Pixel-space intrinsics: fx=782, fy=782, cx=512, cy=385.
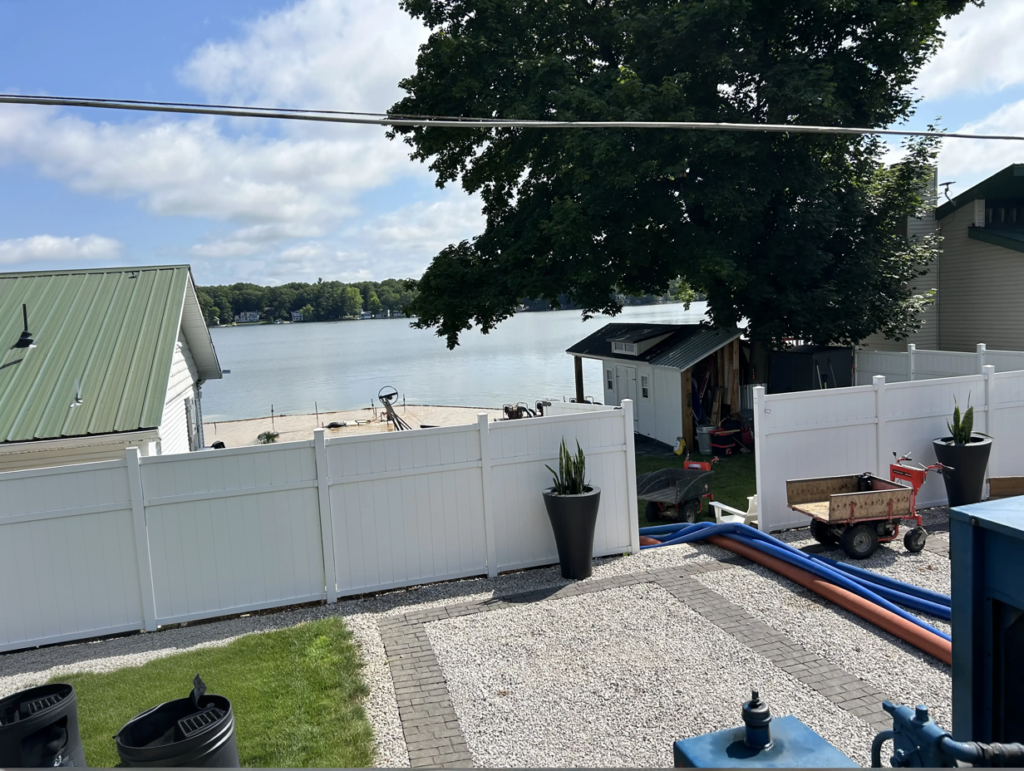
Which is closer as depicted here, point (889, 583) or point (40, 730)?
point (40, 730)

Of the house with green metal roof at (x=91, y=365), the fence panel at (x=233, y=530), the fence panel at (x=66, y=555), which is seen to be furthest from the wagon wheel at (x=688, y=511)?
the house with green metal roof at (x=91, y=365)

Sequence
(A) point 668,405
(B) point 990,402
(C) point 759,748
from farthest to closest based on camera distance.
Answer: (A) point 668,405
(B) point 990,402
(C) point 759,748

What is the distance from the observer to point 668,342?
21.1m

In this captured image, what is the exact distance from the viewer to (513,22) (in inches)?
766

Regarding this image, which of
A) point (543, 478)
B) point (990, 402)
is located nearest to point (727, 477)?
point (990, 402)

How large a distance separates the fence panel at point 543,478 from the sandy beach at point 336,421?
19.3m

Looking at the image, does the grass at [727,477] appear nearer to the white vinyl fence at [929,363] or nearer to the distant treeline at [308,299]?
the white vinyl fence at [929,363]

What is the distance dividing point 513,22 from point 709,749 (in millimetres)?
19860

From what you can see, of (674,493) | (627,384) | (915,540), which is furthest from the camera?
(627,384)

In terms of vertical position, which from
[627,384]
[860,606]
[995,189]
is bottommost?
[860,606]

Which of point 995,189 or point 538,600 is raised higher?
point 995,189

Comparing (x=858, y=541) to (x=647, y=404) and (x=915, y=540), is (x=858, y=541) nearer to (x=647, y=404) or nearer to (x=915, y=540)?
(x=915, y=540)

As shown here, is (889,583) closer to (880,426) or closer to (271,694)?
(880,426)

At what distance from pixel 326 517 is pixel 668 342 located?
574 inches
